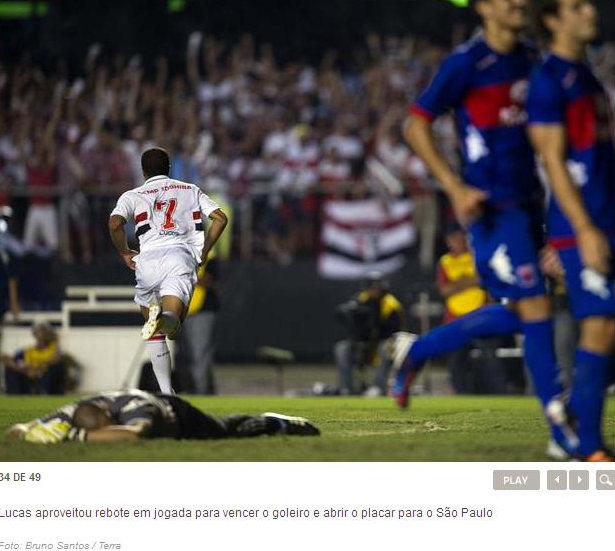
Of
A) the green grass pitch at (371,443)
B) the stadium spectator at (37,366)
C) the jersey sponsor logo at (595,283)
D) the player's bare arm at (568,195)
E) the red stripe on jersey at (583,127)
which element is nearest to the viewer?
the player's bare arm at (568,195)

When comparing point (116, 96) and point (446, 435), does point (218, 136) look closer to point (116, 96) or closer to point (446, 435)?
point (116, 96)

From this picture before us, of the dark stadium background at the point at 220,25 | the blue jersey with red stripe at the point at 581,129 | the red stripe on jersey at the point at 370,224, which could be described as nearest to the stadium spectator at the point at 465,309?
the red stripe on jersey at the point at 370,224

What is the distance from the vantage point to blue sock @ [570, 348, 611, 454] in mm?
5246

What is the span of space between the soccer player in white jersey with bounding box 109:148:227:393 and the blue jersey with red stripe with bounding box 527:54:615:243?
292 centimetres

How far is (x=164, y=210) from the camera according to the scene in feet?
25.8

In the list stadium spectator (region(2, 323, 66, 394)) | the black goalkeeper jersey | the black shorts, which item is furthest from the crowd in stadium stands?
the black goalkeeper jersey

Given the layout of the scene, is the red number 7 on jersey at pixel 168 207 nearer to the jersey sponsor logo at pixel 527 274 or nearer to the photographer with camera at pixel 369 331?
the jersey sponsor logo at pixel 527 274

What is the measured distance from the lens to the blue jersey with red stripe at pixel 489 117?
18.3ft

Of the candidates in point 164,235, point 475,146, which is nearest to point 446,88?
point 475,146

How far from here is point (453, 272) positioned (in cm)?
1195

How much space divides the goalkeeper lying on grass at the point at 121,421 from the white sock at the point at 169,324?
1096 millimetres
